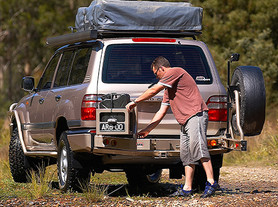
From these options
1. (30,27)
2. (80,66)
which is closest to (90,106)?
(80,66)

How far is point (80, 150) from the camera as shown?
8016 mm

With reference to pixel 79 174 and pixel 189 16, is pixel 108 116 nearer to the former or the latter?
pixel 79 174

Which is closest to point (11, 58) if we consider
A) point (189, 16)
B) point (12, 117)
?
point (12, 117)

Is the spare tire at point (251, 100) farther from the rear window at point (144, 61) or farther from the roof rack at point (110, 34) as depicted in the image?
the roof rack at point (110, 34)

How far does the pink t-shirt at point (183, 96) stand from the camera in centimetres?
783

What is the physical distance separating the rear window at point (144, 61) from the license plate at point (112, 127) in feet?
1.96

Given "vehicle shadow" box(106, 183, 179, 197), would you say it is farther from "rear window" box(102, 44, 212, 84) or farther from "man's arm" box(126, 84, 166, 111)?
"man's arm" box(126, 84, 166, 111)

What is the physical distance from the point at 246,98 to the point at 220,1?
1515 centimetres

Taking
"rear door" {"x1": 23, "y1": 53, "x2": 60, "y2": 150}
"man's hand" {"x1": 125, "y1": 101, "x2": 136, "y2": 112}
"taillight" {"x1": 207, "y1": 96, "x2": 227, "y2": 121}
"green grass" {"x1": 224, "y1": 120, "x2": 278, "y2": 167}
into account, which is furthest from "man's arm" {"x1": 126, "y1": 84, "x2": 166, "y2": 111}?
"green grass" {"x1": 224, "y1": 120, "x2": 278, "y2": 167}

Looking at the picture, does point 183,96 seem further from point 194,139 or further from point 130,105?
point 130,105

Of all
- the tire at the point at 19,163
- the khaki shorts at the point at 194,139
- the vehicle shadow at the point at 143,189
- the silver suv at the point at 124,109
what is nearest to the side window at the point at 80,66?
the silver suv at the point at 124,109

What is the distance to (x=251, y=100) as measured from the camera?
813cm

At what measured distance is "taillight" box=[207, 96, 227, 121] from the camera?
822 cm

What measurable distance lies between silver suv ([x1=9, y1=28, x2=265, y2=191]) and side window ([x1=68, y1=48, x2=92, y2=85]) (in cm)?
2
